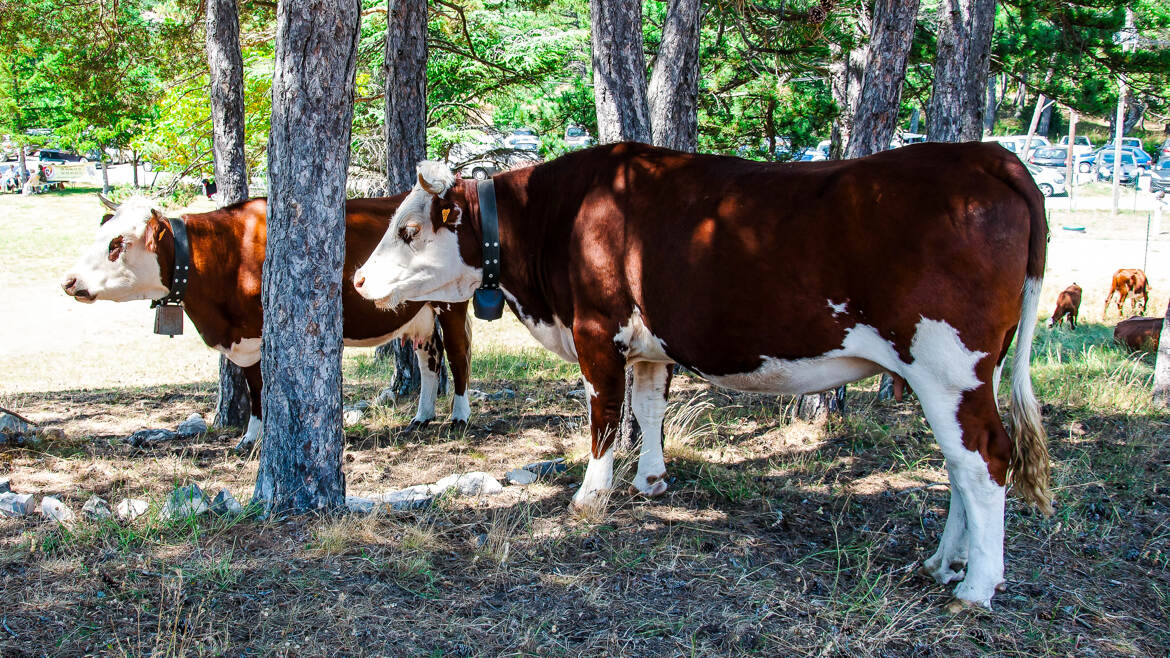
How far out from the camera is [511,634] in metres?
3.77

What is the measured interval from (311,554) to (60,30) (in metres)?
7.55

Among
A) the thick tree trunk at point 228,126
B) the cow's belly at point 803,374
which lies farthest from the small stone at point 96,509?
the cow's belly at point 803,374

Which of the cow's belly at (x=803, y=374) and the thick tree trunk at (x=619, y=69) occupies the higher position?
the thick tree trunk at (x=619, y=69)

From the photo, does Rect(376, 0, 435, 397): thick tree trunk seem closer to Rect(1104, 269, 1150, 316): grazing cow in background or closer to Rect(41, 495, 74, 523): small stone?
Rect(41, 495, 74, 523): small stone

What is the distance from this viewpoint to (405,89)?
25.6 feet

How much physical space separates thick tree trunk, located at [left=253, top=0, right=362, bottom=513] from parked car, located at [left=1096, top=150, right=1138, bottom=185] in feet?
126

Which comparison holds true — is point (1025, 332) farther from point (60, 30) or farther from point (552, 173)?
point (60, 30)

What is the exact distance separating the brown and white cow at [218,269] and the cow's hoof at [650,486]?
2599 mm

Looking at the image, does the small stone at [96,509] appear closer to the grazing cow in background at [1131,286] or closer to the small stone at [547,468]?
the small stone at [547,468]

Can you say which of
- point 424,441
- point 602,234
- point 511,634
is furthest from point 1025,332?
point 424,441

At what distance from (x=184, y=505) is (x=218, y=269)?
2524 millimetres

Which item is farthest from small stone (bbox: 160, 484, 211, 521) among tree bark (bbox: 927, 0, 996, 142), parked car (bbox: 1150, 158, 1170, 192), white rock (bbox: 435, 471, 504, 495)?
parked car (bbox: 1150, 158, 1170, 192)

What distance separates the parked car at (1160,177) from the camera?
3378 centimetres

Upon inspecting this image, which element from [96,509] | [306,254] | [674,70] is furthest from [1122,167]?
[96,509]
